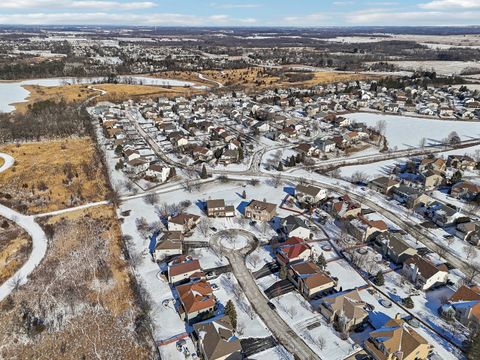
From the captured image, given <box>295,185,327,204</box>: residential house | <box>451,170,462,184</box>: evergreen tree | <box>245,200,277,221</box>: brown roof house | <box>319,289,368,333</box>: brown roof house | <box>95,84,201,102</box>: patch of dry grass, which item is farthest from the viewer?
<box>95,84,201,102</box>: patch of dry grass

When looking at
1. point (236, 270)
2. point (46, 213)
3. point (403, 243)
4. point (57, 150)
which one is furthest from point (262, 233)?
point (57, 150)

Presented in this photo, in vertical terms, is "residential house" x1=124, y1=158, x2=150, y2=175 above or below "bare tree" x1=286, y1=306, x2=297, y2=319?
above

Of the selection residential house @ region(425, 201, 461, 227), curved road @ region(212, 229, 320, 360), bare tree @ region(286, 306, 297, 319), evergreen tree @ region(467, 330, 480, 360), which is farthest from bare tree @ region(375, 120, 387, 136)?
evergreen tree @ region(467, 330, 480, 360)

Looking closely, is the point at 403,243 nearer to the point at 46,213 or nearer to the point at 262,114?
the point at 46,213

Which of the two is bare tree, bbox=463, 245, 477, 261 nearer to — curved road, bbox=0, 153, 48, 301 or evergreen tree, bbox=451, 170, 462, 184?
evergreen tree, bbox=451, 170, 462, 184

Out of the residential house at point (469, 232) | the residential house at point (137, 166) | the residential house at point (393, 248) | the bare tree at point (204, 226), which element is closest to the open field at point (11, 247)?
the bare tree at point (204, 226)

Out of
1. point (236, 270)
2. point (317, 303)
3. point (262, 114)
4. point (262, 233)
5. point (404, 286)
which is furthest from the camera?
point (262, 114)

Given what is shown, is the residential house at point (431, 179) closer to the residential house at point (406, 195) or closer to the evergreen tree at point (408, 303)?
the residential house at point (406, 195)
